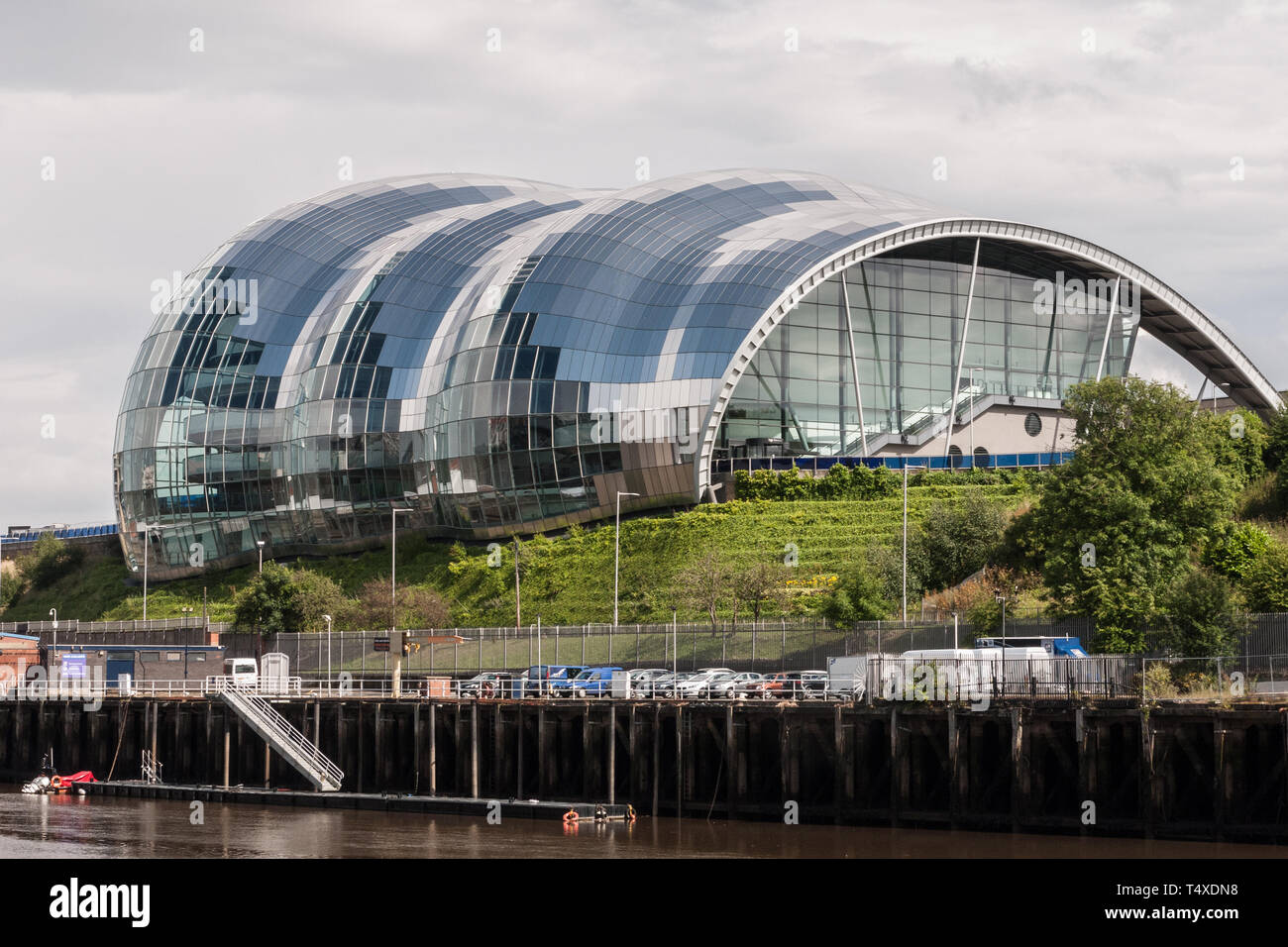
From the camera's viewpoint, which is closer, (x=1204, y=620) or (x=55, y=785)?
(x=1204, y=620)

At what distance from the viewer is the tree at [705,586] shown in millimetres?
84125

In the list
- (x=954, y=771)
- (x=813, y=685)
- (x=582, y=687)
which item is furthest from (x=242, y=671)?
(x=954, y=771)

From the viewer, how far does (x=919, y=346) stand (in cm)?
11719

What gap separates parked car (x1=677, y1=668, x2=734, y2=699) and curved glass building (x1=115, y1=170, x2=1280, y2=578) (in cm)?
3348

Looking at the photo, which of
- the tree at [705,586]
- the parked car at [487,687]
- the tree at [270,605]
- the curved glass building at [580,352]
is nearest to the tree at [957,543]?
the tree at [705,586]

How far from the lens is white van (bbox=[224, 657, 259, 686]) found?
2804 inches

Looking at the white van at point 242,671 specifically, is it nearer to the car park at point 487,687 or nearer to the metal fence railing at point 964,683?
the metal fence railing at point 964,683

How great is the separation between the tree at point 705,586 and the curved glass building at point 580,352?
14.8 m

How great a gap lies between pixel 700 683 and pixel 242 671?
27956mm

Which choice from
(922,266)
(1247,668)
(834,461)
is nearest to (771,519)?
(834,461)

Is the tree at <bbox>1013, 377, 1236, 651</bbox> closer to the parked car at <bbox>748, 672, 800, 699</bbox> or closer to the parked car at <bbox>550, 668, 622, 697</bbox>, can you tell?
the parked car at <bbox>748, 672, 800, 699</bbox>

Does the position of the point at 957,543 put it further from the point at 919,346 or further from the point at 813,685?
the point at 919,346
